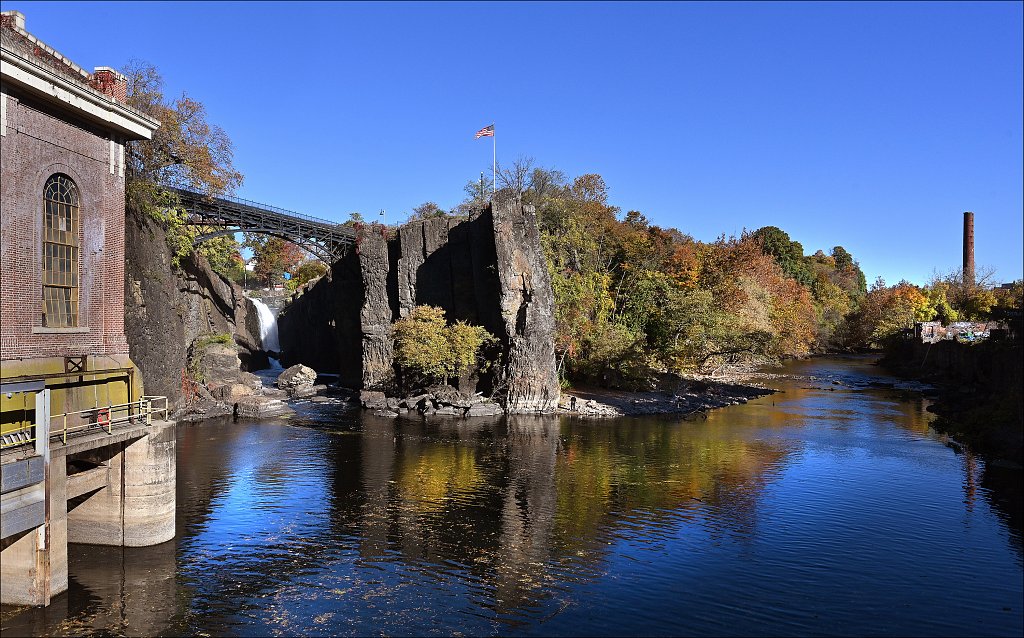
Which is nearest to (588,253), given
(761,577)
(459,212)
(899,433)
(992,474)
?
(459,212)

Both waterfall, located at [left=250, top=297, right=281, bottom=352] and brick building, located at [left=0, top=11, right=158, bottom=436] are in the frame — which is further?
waterfall, located at [left=250, top=297, right=281, bottom=352]

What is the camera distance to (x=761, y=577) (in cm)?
1962

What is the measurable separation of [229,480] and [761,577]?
2233cm

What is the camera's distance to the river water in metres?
16.9

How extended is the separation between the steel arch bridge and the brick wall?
36.0m

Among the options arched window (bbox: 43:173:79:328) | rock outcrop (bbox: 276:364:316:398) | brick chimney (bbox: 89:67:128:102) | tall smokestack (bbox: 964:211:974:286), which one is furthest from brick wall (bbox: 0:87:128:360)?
tall smokestack (bbox: 964:211:974:286)

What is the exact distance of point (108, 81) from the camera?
69.7 feet

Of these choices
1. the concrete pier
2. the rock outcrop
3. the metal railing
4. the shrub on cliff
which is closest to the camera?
the concrete pier

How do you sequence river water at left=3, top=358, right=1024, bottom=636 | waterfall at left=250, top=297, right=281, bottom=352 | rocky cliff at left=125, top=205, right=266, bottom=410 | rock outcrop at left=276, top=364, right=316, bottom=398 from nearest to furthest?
river water at left=3, top=358, right=1024, bottom=636
rocky cliff at left=125, top=205, right=266, bottom=410
rock outcrop at left=276, top=364, right=316, bottom=398
waterfall at left=250, top=297, right=281, bottom=352

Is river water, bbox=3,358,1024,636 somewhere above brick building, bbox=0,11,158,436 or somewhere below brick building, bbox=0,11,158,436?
below

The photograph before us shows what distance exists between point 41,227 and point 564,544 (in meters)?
18.4

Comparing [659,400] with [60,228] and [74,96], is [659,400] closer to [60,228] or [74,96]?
[60,228]

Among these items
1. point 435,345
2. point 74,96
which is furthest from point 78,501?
point 435,345

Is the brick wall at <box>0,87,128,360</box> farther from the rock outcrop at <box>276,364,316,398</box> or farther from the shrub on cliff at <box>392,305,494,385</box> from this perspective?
the rock outcrop at <box>276,364,316,398</box>
